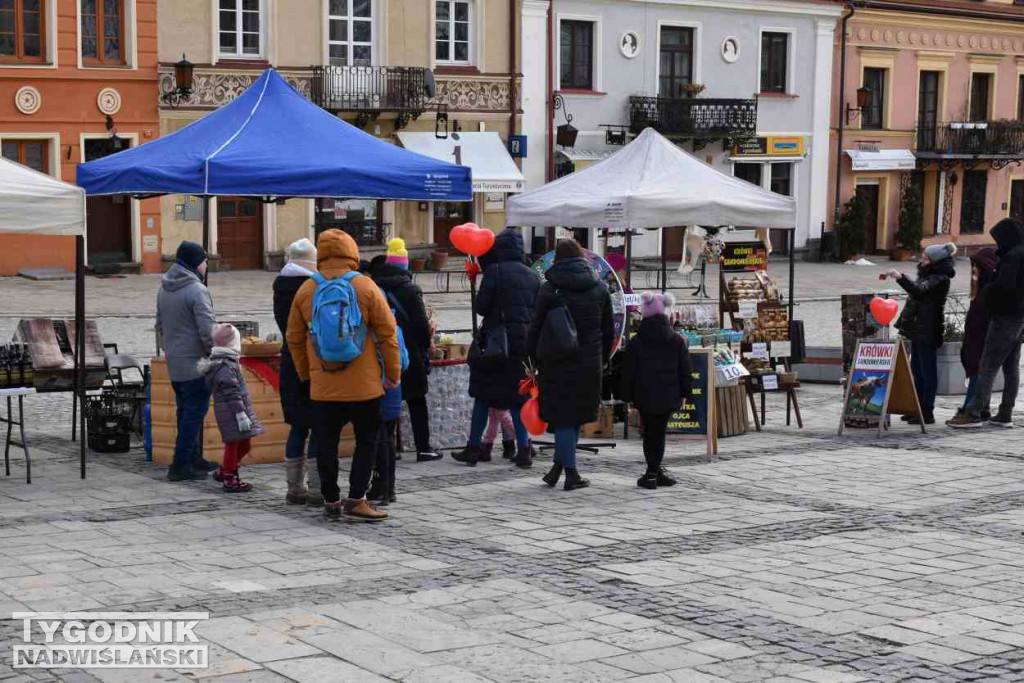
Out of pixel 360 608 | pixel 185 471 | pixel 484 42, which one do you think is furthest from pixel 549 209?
pixel 484 42

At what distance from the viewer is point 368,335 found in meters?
9.08

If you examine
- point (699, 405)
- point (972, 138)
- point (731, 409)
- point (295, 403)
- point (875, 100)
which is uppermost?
point (875, 100)

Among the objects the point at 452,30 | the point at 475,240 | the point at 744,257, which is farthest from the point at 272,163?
the point at 452,30

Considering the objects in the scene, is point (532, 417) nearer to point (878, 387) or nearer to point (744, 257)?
point (878, 387)

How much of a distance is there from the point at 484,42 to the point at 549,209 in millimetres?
21314

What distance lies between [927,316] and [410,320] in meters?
5.24

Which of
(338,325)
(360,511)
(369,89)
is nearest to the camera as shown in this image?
(338,325)

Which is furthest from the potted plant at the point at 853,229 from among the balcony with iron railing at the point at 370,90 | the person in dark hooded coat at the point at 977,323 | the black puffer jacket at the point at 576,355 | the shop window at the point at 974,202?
the black puffer jacket at the point at 576,355

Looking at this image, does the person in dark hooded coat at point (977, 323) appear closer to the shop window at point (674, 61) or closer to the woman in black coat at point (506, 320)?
the woman in black coat at point (506, 320)

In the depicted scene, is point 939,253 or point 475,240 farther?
point 939,253

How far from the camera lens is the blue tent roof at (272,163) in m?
11.7

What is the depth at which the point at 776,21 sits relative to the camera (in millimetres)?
39531

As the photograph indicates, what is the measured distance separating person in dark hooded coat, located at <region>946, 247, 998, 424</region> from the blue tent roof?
15.3 ft

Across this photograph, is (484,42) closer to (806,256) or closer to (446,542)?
(806,256)
